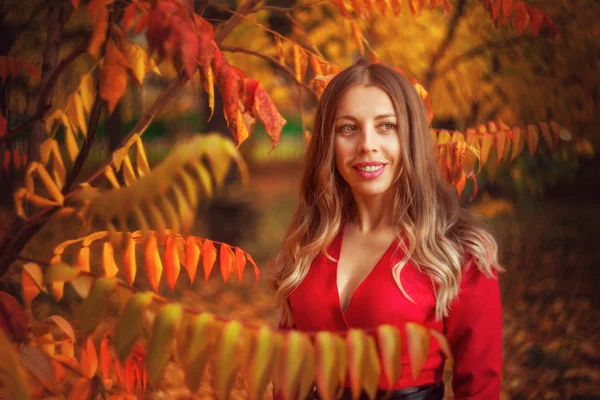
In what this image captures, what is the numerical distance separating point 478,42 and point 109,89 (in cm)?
658

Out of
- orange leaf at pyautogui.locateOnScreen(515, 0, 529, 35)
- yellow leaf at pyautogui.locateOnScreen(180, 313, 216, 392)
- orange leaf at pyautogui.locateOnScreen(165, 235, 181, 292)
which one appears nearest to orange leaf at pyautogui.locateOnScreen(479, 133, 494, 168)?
orange leaf at pyautogui.locateOnScreen(515, 0, 529, 35)

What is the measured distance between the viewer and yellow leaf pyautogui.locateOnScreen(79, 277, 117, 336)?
4.35 ft

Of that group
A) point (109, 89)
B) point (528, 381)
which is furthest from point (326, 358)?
point (528, 381)

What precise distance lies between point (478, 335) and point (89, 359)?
3.91ft

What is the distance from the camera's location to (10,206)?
5234 millimetres

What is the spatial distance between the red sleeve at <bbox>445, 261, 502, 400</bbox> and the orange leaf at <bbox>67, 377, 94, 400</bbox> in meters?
1.16

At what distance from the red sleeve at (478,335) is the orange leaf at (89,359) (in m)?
1.11

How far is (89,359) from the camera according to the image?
1.97 m

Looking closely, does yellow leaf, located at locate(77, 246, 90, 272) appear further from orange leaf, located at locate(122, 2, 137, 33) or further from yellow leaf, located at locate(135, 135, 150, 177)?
orange leaf, located at locate(122, 2, 137, 33)

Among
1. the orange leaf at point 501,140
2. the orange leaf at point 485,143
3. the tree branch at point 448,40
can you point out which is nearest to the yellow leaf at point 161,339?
the orange leaf at point 485,143

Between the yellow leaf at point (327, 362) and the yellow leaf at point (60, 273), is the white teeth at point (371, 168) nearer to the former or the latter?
the yellow leaf at point (327, 362)

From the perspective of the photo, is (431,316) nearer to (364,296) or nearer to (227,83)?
(364,296)

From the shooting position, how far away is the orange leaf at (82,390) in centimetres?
196

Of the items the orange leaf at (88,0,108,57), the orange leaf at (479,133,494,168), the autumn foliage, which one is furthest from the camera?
the orange leaf at (479,133,494,168)
